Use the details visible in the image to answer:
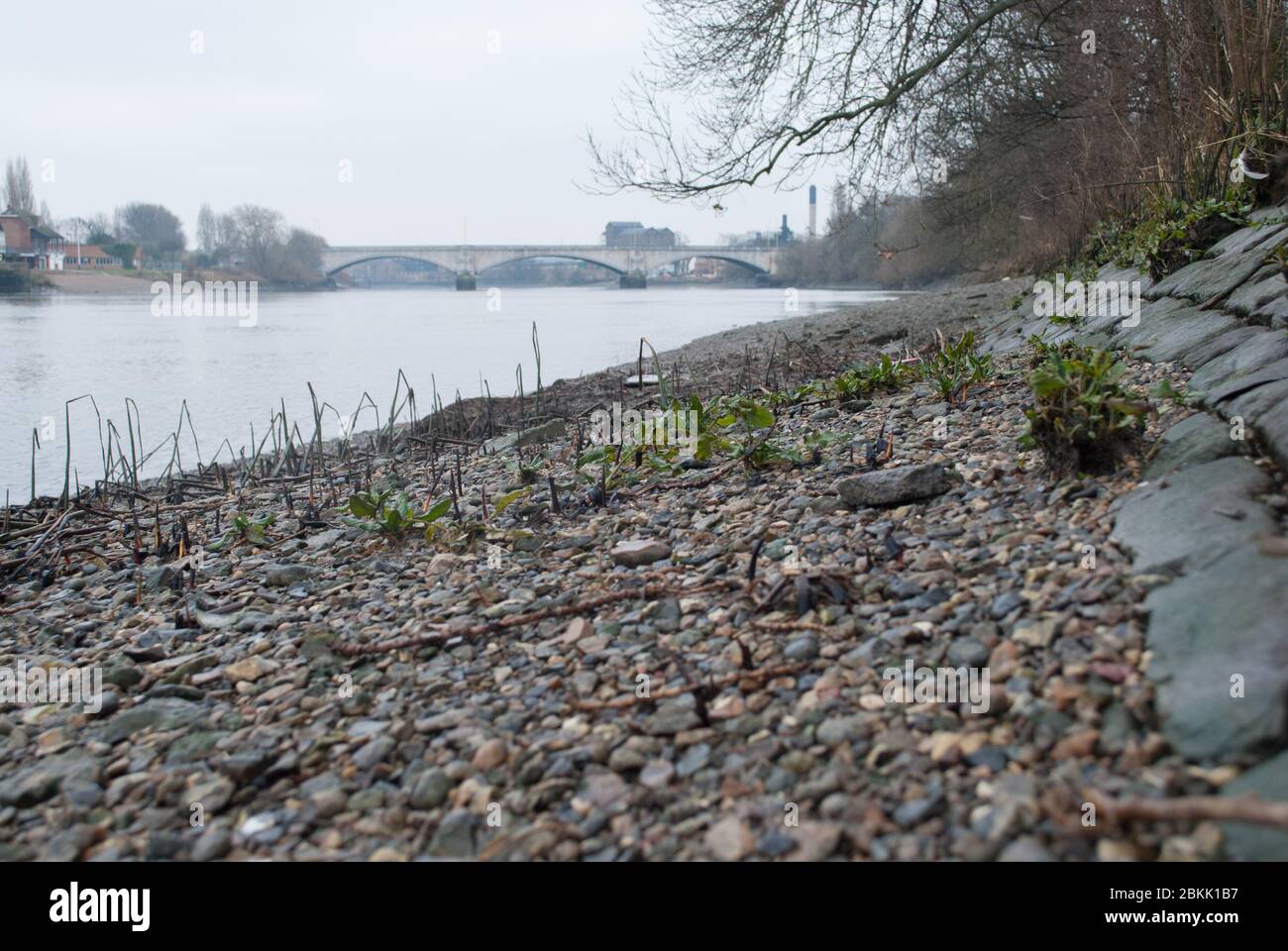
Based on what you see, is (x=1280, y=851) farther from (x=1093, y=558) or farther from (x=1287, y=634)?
(x=1093, y=558)

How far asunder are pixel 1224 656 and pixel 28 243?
2916 inches

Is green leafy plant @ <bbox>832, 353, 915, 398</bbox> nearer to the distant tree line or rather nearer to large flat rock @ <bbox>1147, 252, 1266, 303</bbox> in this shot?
large flat rock @ <bbox>1147, 252, 1266, 303</bbox>

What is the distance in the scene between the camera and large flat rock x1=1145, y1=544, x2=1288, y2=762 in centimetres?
170

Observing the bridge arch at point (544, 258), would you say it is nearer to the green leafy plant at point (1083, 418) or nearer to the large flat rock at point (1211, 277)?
the large flat rock at point (1211, 277)

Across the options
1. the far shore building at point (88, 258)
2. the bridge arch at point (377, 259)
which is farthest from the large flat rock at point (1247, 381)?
the far shore building at point (88, 258)

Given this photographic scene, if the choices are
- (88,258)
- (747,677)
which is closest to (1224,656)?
(747,677)

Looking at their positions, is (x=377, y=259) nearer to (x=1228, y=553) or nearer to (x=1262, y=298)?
(x=1262, y=298)

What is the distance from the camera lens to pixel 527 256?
61.9 m

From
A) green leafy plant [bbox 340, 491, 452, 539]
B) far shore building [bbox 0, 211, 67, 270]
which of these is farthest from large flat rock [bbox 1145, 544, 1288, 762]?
far shore building [bbox 0, 211, 67, 270]

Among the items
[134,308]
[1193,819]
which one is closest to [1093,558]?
[1193,819]

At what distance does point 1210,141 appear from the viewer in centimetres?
709

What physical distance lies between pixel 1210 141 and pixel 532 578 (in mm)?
6432

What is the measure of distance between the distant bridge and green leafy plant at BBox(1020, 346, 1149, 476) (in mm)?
59075
